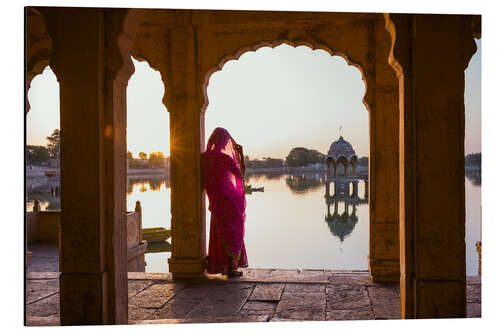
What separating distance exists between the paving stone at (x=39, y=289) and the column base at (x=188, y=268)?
1290mm

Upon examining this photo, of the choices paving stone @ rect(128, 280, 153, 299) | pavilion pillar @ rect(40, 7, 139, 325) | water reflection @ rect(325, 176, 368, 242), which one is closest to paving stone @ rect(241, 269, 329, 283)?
paving stone @ rect(128, 280, 153, 299)

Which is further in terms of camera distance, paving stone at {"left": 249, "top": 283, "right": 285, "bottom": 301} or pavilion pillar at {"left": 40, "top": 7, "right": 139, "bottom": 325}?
paving stone at {"left": 249, "top": 283, "right": 285, "bottom": 301}

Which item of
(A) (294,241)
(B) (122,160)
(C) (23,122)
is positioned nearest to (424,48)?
(B) (122,160)

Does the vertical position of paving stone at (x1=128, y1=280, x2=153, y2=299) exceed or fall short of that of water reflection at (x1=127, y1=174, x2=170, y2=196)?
it exceeds it

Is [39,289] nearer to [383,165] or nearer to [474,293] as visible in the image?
[383,165]

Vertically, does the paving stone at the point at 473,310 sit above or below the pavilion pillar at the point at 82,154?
below

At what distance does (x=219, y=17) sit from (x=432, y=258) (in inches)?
143

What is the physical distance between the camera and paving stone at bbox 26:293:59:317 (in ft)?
12.2

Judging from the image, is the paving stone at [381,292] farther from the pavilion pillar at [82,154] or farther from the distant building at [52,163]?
the distant building at [52,163]

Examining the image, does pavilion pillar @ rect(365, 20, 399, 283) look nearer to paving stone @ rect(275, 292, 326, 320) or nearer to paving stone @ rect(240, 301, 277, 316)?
paving stone @ rect(275, 292, 326, 320)

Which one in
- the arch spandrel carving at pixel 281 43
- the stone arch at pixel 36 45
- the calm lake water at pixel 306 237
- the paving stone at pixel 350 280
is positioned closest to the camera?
the paving stone at pixel 350 280

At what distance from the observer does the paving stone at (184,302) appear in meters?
3.63

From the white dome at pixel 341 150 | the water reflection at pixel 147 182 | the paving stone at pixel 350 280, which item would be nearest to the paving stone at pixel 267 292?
the paving stone at pixel 350 280
